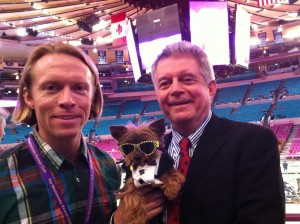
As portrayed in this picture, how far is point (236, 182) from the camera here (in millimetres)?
1233

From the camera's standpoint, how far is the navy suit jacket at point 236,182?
3.78 ft

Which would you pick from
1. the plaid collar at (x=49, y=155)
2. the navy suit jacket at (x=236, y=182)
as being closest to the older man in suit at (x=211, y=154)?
the navy suit jacket at (x=236, y=182)

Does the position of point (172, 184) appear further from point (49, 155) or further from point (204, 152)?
point (49, 155)

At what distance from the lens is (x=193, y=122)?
1429mm

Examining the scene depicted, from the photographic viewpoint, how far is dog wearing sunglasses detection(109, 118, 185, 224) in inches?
Answer: 49.2

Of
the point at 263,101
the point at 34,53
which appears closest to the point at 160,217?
the point at 34,53

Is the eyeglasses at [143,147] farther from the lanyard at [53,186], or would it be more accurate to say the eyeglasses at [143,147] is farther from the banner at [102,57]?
the banner at [102,57]

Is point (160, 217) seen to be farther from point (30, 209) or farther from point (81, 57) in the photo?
point (81, 57)

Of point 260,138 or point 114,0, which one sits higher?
point 114,0

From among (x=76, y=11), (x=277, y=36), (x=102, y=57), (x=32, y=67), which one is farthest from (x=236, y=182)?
(x=102, y=57)

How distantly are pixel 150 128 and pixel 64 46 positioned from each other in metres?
0.51

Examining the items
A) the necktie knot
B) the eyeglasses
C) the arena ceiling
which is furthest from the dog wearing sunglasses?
the arena ceiling

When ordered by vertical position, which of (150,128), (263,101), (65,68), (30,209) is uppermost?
(65,68)

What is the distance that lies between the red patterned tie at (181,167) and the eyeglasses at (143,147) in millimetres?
155
